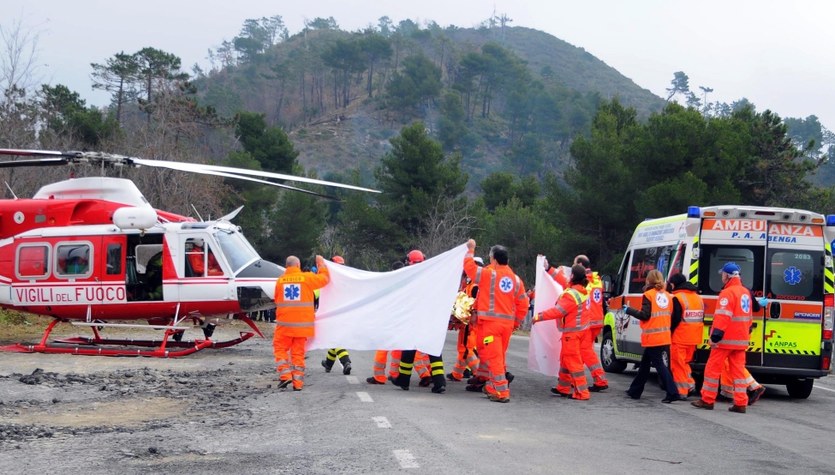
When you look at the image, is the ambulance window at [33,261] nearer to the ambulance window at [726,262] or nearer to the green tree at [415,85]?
the ambulance window at [726,262]

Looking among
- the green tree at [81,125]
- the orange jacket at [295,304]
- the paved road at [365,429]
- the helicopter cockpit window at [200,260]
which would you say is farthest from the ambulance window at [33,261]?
the green tree at [81,125]

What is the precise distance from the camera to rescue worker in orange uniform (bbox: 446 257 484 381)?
13.7 meters

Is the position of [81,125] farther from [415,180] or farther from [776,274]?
[776,274]

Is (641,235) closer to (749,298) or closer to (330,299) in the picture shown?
(749,298)

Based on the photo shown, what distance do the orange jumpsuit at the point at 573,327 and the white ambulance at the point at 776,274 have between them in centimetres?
213

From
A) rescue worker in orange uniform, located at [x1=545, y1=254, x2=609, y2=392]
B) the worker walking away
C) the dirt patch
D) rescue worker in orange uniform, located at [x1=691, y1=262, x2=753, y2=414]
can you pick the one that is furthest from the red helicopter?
rescue worker in orange uniform, located at [x1=691, y1=262, x2=753, y2=414]

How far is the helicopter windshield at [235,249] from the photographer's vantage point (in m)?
19.0

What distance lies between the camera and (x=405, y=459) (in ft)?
25.8

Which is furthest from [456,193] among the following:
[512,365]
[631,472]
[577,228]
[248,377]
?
[631,472]

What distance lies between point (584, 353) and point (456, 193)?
136 feet

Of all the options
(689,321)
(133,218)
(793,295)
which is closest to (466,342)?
(689,321)

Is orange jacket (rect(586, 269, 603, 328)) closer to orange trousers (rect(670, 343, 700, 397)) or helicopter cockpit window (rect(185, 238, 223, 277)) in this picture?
orange trousers (rect(670, 343, 700, 397))

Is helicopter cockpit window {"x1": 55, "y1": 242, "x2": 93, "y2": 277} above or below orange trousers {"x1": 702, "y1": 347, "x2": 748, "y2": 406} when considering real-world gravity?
above

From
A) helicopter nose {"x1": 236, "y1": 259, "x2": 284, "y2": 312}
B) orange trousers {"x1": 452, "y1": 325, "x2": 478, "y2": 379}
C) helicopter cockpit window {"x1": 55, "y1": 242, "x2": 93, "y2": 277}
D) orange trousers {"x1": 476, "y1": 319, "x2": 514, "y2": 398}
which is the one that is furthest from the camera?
helicopter cockpit window {"x1": 55, "y1": 242, "x2": 93, "y2": 277}
